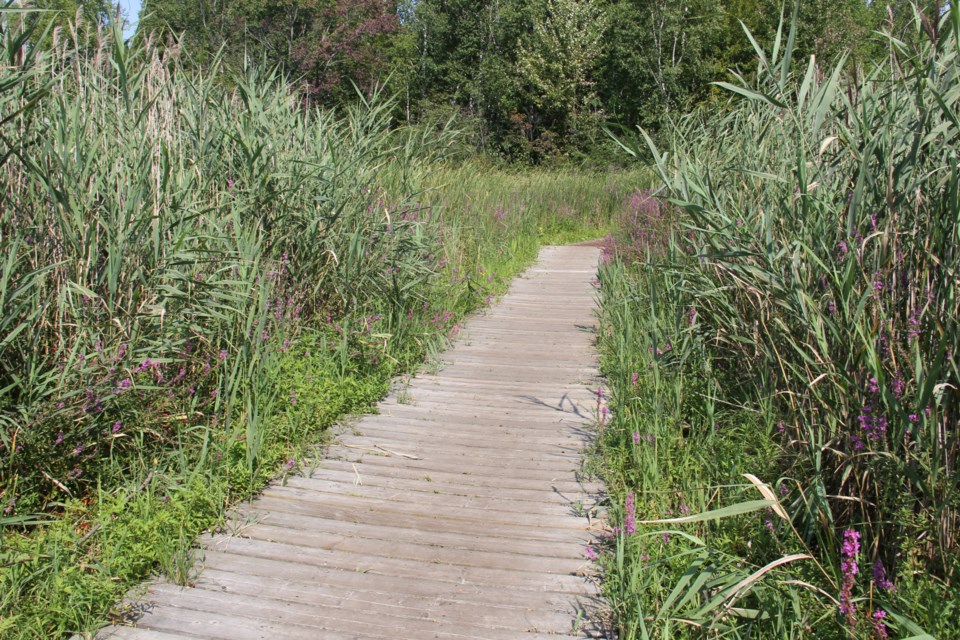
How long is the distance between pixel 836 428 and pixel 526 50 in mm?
29262

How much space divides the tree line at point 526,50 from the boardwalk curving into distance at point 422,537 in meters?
21.5

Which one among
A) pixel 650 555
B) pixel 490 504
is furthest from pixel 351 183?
pixel 650 555

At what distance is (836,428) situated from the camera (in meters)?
2.85

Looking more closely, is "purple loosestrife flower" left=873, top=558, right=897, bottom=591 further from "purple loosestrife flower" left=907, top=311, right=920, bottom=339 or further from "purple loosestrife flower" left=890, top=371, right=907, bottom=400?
"purple loosestrife flower" left=907, top=311, right=920, bottom=339

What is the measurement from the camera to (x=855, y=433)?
2.67 metres

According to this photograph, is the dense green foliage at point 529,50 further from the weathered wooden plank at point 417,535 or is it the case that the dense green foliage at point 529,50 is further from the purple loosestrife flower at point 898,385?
the purple loosestrife flower at point 898,385

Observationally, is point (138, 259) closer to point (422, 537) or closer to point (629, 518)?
point (422, 537)

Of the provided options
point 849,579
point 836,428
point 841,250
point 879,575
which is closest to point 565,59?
point 841,250

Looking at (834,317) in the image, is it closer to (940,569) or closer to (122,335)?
(940,569)

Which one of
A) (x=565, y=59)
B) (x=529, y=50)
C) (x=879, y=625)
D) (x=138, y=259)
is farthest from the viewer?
(x=529, y=50)

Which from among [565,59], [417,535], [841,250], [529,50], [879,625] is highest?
[529,50]

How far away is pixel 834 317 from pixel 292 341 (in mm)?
2933

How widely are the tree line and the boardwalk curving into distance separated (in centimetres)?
2149

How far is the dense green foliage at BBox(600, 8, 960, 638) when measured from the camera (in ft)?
7.95
